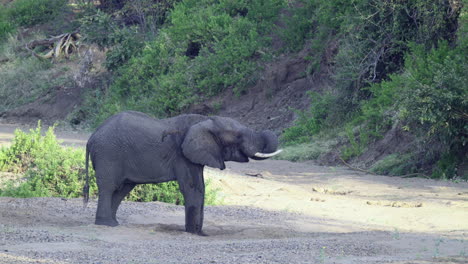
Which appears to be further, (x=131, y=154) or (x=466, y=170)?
(x=466, y=170)

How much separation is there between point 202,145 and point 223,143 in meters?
0.35

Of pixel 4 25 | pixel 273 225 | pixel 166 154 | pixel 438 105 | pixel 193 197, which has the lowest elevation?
pixel 273 225

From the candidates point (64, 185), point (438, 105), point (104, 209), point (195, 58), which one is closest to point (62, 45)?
point (195, 58)

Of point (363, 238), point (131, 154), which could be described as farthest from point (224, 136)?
point (363, 238)

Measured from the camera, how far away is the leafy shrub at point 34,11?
4122 centimetres

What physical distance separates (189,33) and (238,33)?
2464mm

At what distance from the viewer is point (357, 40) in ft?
69.1

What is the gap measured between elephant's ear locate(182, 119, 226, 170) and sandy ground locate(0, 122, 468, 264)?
99 cm

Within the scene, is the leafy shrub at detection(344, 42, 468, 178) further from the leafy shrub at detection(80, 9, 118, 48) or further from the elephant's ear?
the leafy shrub at detection(80, 9, 118, 48)

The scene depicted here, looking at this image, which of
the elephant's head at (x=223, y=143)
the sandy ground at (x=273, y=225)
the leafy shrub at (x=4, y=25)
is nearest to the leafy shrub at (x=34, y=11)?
the leafy shrub at (x=4, y=25)

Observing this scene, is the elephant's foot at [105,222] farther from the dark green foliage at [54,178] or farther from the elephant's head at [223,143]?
the dark green foliage at [54,178]

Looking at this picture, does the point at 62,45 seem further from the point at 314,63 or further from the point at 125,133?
the point at 125,133

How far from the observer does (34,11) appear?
4150 cm

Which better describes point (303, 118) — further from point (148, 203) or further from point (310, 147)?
point (148, 203)
